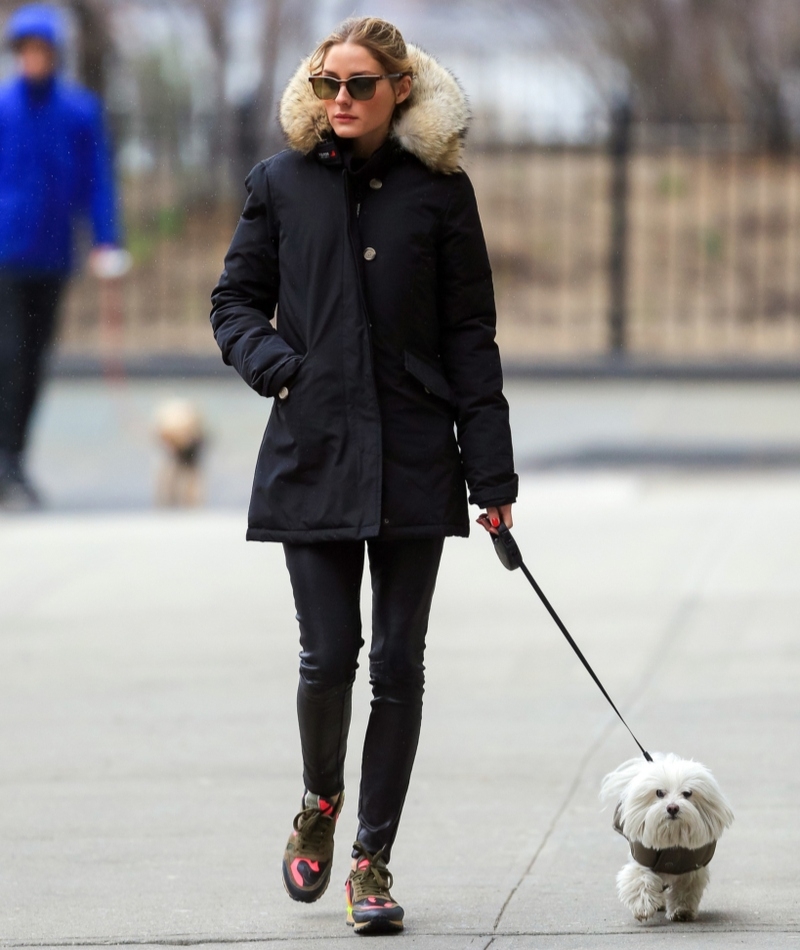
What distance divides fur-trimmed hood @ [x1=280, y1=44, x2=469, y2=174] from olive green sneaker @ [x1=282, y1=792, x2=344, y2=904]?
4.46 feet

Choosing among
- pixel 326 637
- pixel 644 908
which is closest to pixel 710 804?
pixel 644 908

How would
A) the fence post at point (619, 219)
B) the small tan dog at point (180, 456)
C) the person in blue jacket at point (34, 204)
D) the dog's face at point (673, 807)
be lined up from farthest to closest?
the fence post at point (619, 219)
the small tan dog at point (180, 456)
the person in blue jacket at point (34, 204)
the dog's face at point (673, 807)

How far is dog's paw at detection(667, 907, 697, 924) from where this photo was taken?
12.4ft

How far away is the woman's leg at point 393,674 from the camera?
3.78m

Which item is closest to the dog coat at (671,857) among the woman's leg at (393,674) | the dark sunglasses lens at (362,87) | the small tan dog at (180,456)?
the woman's leg at (393,674)

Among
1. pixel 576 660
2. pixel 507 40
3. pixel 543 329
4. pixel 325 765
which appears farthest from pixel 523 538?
pixel 507 40

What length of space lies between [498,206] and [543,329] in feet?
7.32

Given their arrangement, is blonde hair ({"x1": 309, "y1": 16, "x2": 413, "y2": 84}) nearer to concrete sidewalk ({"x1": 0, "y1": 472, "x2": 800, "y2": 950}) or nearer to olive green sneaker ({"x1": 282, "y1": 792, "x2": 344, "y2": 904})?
olive green sneaker ({"x1": 282, "y1": 792, "x2": 344, "y2": 904})

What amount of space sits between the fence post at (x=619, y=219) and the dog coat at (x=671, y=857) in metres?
10.1

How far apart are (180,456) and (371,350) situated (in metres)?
5.76

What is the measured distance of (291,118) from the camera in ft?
12.5

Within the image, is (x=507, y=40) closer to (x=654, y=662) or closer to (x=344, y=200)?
(x=654, y=662)

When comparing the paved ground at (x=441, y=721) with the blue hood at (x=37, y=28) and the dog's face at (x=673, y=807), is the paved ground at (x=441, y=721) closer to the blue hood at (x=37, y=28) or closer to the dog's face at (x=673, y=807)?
the dog's face at (x=673, y=807)

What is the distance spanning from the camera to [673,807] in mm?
3604
